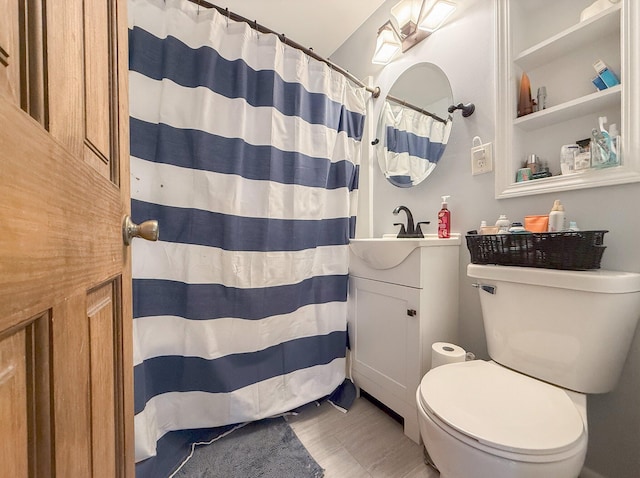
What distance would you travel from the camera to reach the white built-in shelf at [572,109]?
88 centimetres

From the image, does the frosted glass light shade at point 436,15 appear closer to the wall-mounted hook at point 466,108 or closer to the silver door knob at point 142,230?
the wall-mounted hook at point 466,108

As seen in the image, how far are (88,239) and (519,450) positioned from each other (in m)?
0.91

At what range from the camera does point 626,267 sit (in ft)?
2.79

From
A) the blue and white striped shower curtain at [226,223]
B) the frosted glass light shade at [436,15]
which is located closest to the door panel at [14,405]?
the blue and white striped shower curtain at [226,223]

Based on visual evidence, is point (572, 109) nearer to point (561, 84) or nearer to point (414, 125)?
point (561, 84)

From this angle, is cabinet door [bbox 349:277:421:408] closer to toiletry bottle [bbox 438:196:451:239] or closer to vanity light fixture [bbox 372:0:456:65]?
toiletry bottle [bbox 438:196:451:239]

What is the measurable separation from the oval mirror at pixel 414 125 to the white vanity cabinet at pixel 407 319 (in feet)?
1.60

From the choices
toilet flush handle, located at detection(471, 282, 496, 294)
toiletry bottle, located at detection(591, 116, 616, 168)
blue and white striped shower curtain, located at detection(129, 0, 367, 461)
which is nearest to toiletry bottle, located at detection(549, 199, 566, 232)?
toiletry bottle, located at detection(591, 116, 616, 168)

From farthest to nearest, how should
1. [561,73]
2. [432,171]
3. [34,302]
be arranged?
[432,171]
[561,73]
[34,302]

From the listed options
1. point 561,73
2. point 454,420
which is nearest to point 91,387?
point 454,420

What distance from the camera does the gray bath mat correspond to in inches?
39.9

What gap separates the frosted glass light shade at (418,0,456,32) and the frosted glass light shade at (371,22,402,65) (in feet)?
0.64

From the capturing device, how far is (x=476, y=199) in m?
1.23

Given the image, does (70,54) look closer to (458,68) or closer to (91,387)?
(91,387)
